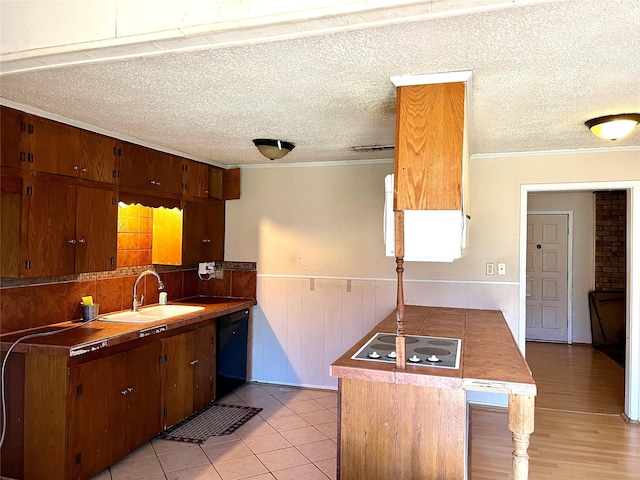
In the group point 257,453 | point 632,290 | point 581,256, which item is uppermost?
point 581,256

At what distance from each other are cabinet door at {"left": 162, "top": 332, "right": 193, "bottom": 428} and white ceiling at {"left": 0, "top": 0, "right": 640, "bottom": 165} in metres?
1.60

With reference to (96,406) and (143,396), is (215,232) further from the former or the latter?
(96,406)

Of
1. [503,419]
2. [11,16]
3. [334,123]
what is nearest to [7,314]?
[11,16]

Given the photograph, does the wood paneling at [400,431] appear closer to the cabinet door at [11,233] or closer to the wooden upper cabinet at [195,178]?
the cabinet door at [11,233]

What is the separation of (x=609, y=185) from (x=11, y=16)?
4125 millimetres

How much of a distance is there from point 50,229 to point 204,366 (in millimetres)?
1719

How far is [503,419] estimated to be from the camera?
371 centimetres

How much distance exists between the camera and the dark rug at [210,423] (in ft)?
11.1

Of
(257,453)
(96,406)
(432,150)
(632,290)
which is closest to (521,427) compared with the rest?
(432,150)

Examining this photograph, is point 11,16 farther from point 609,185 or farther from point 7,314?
point 609,185

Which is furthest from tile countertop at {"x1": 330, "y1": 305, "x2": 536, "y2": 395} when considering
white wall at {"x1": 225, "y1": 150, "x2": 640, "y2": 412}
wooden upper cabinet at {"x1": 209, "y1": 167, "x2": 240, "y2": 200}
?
wooden upper cabinet at {"x1": 209, "y1": 167, "x2": 240, "y2": 200}

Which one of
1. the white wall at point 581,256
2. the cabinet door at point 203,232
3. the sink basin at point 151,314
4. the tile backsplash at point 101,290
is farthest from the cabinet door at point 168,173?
the white wall at point 581,256

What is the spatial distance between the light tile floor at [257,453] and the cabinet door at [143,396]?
115 millimetres

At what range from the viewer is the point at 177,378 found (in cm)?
353
